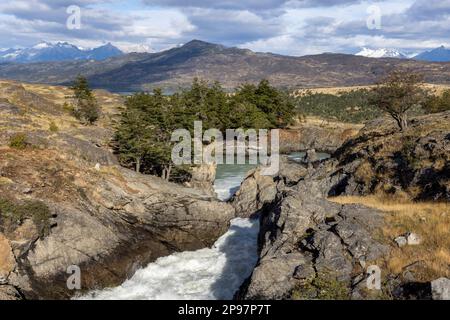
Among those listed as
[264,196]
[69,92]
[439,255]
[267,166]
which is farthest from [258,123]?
[439,255]

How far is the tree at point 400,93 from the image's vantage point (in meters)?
58.5

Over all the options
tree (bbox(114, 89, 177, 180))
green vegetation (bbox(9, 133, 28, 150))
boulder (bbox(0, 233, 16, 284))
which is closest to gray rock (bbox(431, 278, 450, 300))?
boulder (bbox(0, 233, 16, 284))

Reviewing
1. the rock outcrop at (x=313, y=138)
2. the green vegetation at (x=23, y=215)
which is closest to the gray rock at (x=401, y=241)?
the green vegetation at (x=23, y=215)

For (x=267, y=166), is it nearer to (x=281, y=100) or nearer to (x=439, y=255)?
(x=439, y=255)

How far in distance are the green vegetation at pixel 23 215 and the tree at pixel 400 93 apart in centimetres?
4701

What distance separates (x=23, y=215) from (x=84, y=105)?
188 ft

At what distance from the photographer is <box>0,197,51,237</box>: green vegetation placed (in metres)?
32.2

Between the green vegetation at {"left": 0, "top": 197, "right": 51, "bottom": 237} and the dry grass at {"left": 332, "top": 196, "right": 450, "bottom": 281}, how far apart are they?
83.3 ft

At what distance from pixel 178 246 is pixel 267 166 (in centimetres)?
2557

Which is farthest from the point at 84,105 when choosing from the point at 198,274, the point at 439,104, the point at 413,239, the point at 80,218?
the point at 439,104

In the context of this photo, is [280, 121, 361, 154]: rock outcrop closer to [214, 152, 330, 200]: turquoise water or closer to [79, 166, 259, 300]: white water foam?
[214, 152, 330, 200]: turquoise water

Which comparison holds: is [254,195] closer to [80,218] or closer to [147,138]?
[147,138]

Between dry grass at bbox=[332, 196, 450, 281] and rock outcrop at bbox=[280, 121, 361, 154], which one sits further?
rock outcrop at bbox=[280, 121, 361, 154]

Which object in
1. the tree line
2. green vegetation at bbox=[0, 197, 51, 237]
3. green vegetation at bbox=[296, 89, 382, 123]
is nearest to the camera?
green vegetation at bbox=[0, 197, 51, 237]
